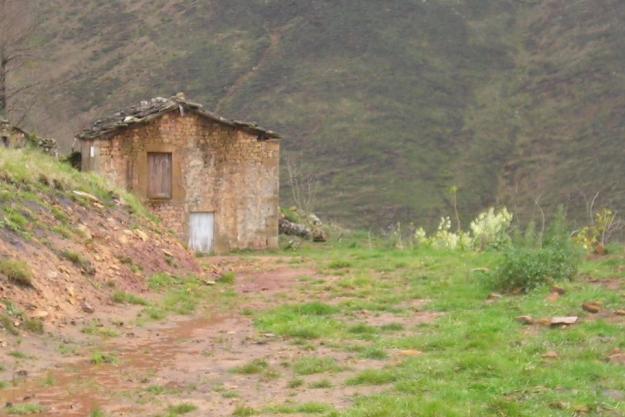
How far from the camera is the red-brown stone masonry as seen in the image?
92.6 ft

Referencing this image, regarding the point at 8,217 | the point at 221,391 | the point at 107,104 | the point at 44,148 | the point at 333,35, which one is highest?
the point at 333,35

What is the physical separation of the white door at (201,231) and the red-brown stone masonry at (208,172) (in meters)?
0.17

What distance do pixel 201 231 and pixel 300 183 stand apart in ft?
59.5

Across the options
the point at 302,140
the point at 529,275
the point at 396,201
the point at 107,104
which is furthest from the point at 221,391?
the point at 107,104

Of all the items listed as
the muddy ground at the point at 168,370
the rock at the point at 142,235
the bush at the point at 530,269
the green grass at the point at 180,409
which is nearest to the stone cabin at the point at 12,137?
the rock at the point at 142,235

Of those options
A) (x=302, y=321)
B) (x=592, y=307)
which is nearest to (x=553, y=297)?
(x=592, y=307)

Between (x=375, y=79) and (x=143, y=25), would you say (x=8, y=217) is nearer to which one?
(x=375, y=79)

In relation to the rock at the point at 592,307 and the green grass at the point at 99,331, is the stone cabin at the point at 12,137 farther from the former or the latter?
the rock at the point at 592,307

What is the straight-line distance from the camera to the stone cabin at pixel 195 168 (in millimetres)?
28156

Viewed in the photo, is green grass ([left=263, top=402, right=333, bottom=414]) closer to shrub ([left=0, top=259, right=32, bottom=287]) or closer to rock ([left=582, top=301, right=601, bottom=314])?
shrub ([left=0, top=259, right=32, bottom=287])

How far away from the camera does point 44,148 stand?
2775 cm

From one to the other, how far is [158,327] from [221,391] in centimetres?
396

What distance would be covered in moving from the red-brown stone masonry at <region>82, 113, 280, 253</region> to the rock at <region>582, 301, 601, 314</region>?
704 inches

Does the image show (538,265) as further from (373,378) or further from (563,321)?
(373,378)
